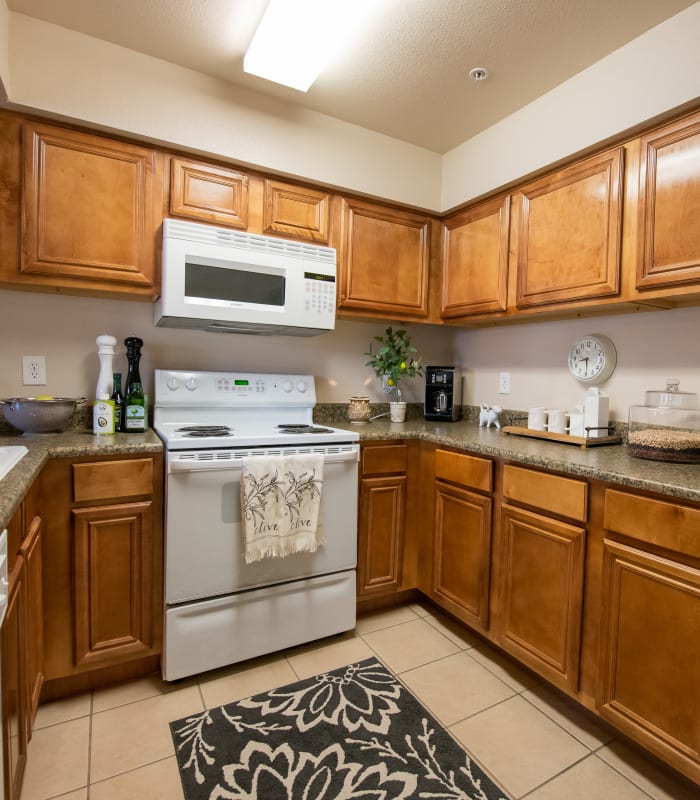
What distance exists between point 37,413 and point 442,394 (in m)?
1.90

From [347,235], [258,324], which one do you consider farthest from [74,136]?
[347,235]

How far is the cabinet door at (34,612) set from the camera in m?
1.27

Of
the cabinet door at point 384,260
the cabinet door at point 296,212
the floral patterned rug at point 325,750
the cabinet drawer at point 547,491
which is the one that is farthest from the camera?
the cabinet door at point 384,260

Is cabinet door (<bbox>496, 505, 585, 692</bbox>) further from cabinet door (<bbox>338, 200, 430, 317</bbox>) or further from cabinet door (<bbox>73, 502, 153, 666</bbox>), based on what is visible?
cabinet door (<bbox>73, 502, 153, 666</bbox>)

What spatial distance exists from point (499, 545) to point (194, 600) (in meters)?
1.16

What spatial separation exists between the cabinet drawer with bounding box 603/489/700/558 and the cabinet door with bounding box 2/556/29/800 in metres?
1.56

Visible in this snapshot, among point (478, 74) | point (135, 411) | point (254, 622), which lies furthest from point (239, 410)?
point (478, 74)

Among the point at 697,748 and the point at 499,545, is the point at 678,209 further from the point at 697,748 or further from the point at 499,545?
the point at 697,748

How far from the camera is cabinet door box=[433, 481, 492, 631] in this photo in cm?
184

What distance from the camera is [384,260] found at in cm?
238

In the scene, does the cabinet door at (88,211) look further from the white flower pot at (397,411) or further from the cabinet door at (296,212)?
the white flower pot at (397,411)

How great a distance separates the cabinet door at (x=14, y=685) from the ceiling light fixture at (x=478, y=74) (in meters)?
2.27

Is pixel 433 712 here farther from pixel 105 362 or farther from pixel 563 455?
pixel 105 362

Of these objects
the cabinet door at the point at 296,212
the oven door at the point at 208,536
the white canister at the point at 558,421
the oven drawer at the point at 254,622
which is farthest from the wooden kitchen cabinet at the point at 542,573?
the cabinet door at the point at 296,212
